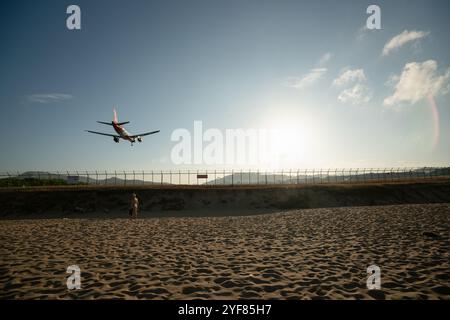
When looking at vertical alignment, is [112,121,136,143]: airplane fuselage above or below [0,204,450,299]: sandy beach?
above

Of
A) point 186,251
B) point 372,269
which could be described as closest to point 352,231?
point 372,269

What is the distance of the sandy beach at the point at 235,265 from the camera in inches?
200

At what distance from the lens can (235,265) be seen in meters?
6.87

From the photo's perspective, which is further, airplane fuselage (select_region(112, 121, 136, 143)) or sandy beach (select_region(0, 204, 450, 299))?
airplane fuselage (select_region(112, 121, 136, 143))

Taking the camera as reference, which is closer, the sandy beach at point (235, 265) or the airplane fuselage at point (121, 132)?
the sandy beach at point (235, 265)

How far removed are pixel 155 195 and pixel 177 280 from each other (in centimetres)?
2791

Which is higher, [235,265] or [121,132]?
[121,132]

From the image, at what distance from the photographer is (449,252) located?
7.35 metres

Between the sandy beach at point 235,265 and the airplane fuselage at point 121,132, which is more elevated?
the airplane fuselage at point 121,132

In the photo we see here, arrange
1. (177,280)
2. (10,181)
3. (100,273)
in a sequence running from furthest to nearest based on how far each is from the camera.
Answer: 1. (10,181)
2. (100,273)
3. (177,280)

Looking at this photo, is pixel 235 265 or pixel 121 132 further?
pixel 121 132

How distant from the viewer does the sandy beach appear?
508 cm
